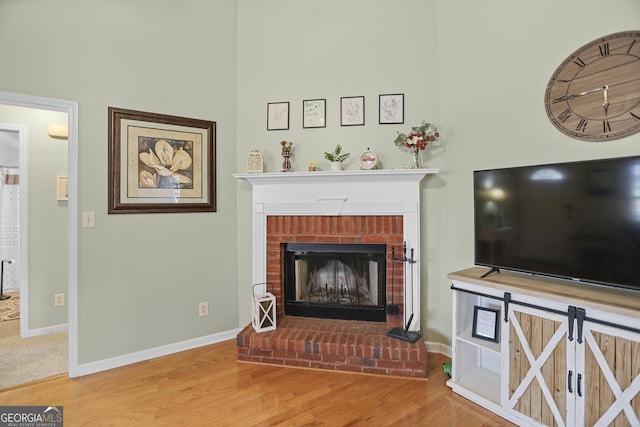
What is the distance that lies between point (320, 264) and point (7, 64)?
2680 mm

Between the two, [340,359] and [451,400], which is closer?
[451,400]

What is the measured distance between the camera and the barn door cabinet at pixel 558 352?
4.44 ft

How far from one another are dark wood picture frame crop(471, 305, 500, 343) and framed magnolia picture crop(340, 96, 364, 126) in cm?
174

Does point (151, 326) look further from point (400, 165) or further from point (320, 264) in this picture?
point (400, 165)

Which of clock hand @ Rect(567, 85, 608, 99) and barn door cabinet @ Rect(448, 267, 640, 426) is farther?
clock hand @ Rect(567, 85, 608, 99)

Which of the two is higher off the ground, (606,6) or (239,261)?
(606,6)

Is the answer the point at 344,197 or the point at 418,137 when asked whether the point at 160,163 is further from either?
the point at 418,137

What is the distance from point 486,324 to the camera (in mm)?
2008

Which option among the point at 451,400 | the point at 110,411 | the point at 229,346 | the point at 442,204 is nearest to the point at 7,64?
the point at 110,411

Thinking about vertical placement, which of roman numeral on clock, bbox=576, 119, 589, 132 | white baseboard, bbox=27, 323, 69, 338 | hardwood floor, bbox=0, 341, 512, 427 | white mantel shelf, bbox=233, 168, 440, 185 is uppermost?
roman numeral on clock, bbox=576, 119, 589, 132

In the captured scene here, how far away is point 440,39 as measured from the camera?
252 centimetres

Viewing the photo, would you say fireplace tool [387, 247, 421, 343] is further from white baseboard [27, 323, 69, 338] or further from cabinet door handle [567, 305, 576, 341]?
white baseboard [27, 323, 69, 338]

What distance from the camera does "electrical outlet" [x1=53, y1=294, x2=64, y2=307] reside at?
3.08 meters

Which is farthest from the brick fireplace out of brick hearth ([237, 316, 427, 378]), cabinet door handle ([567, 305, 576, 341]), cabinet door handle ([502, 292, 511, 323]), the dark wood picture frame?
cabinet door handle ([567, 305, 576, 341])
